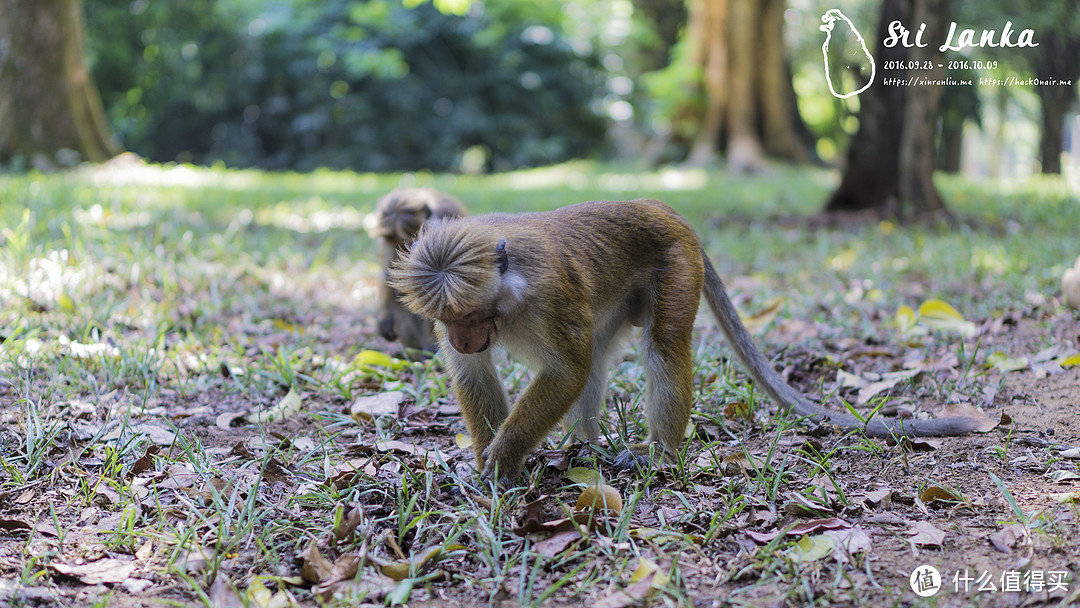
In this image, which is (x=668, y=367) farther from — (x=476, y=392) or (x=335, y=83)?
(x=335, y=83)

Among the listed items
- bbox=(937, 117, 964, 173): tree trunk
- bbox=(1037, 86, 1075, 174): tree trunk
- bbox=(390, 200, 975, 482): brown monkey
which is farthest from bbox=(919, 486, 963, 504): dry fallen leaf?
bbox=(937, 117, 964, 173): tree trunk

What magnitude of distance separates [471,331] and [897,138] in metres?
8.57

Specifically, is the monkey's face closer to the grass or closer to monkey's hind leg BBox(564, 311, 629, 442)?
the grass

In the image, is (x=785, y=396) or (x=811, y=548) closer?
(x=811, y=548)

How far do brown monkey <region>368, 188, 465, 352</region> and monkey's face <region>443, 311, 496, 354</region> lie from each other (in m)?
2.25

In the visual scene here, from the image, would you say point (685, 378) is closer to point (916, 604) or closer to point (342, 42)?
point (916, 604)

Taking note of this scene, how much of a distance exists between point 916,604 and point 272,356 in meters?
3.68

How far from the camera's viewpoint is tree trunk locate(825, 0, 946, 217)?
30.8ft

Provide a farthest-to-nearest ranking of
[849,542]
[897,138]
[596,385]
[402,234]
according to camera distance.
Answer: [897,138], [402,234], [596,385], [849,542]

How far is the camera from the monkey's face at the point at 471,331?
3.16 meters

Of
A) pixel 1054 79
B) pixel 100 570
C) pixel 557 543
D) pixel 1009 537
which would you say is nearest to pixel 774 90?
pixel 1054 79

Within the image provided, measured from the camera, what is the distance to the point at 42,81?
38.7ft

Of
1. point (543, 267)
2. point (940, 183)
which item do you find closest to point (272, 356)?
point (543, 267)

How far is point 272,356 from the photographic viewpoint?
16.5ft
